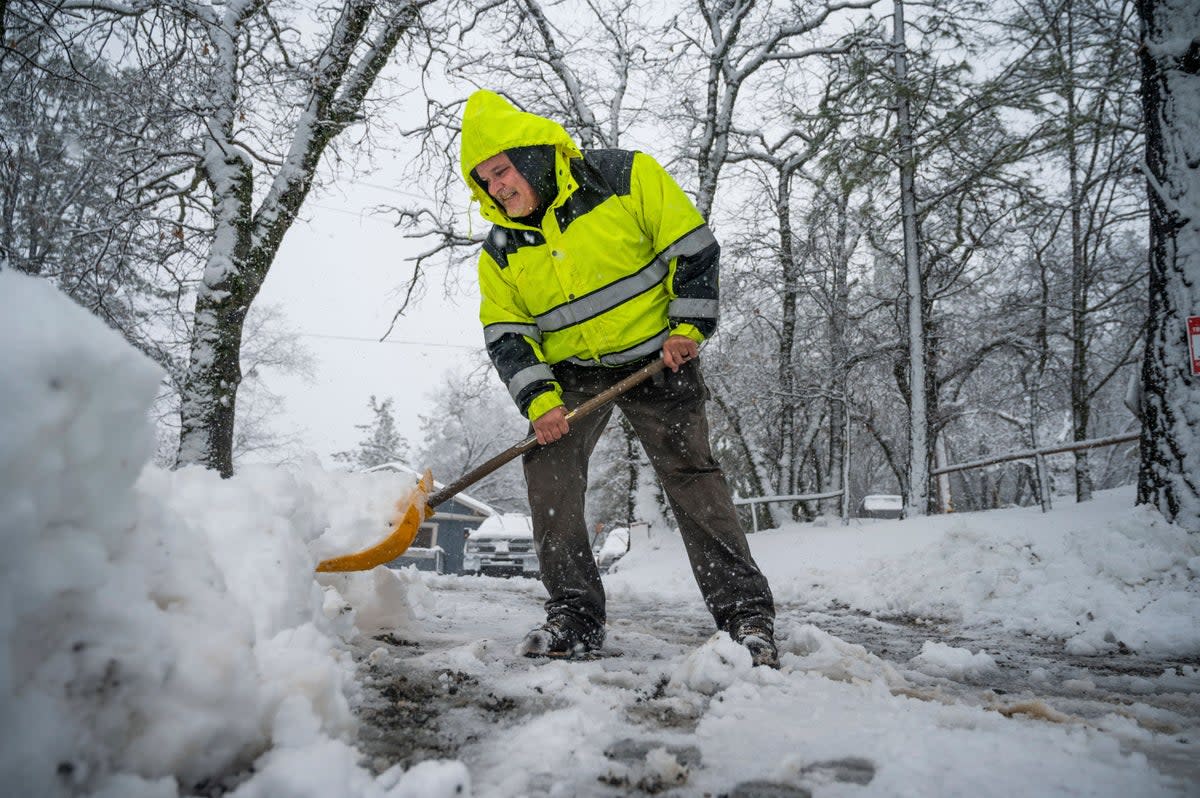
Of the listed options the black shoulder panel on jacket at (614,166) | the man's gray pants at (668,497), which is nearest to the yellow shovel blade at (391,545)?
the man's gray pants at (668,497)

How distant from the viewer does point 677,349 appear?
232 centimetres

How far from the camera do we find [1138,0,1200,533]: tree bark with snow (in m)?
3.79

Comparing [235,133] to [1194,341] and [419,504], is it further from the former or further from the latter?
[1194,341]

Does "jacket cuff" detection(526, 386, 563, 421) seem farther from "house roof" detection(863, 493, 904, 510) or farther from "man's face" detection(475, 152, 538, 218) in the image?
"house roof" detection(863, 493, 904, 510)

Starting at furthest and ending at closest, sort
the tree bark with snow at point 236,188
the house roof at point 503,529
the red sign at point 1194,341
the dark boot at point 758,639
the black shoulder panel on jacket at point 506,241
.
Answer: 1. the house roof at point 503,529
2. the tree bark with snow at point 236,188
3. the red sign at point 1194,341
4. the black shoulder panel on jacket at point 506,241
5. the dark boot at point 758,639

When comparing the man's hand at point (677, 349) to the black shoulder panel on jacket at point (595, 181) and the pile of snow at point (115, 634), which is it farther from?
the pile of snow at point (115, 634)

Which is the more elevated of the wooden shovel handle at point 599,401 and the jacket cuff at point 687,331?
the jacket cuff at point 687,331

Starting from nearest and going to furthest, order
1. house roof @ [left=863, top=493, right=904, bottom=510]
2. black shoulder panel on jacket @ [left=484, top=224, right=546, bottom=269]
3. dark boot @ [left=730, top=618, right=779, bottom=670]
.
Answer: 1. dark boot @ [left=730, top=618, right=779, bottom=670]
2. black shoulder panel on jacket @ [left=484, top=224, right=546, bottom=269]
3. house roof @ [left=863, top=493, right=904, bottom=510]

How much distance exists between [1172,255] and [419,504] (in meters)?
4.90

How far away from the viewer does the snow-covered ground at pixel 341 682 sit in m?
0.77

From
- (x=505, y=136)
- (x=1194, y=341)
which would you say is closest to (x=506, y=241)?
(x=505, y=136)

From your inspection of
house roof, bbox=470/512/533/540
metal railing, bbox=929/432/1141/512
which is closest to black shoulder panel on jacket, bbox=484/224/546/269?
metal railing, bbox=929/432/1141/512

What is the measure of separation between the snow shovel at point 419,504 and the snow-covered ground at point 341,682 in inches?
2.7

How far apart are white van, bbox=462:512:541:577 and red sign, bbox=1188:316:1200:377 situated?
14.7m
